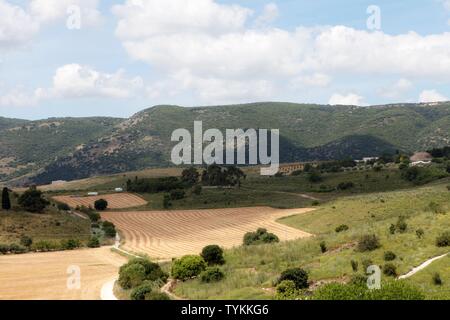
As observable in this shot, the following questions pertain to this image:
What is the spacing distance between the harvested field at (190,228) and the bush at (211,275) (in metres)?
19.7

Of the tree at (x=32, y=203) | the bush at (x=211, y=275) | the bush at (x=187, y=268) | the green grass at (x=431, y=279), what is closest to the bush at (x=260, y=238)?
the bush at (x=187, y=268)

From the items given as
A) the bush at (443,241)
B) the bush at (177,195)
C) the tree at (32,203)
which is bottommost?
the bush at (177,195)

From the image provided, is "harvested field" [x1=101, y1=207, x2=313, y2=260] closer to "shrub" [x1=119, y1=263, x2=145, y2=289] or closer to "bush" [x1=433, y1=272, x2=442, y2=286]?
"shrub" [x1=119, y1=263, x2=145, y2=289]

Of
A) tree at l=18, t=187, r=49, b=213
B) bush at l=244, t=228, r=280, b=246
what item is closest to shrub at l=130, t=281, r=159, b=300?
bush at l=244, t=228, r=280, b=246

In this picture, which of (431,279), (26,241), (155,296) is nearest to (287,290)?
(155,296)

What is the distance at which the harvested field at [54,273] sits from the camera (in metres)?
34.7

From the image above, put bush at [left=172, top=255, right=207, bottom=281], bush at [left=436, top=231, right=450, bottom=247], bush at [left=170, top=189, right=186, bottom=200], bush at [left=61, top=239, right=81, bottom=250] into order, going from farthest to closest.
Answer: bush at [left=170, top=189, right=186, bottom=200], bush at [left=61, top=239, right=81, bottom=250], bush at [left=172, top=255, right=207, bottom=281], bush at [left=436, top=231, right=450, bottom=247]

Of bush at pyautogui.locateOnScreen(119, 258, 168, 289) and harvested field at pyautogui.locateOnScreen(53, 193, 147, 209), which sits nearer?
bush at pyautogui.locateOnScreen(119, 258, 168, 289)

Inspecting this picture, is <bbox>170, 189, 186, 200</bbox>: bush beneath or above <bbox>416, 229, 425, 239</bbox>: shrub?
beneath

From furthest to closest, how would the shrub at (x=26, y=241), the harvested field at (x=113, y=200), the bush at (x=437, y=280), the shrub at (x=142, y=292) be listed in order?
the harvested field at (x=113, y=200)
the shrub at (x=26, y=241)
the shrub at (x=142, y=292)
the bush at (x=437, y=280)

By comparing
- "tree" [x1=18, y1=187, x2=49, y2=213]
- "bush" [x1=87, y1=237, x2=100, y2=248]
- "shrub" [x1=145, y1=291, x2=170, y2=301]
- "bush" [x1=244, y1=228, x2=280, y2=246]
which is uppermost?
"shrub" [x1=145, y1=291, x2=170, y2=301]

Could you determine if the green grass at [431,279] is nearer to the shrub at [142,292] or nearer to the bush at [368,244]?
the bush at [368,244]

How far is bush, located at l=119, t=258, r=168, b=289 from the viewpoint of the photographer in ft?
119

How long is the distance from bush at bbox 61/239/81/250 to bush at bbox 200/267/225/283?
112 ft
